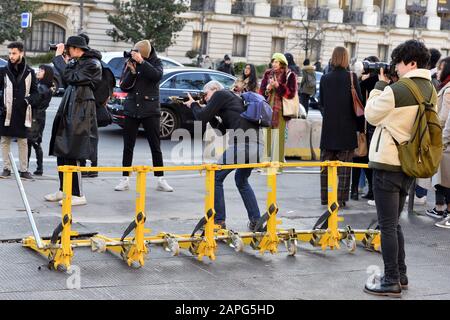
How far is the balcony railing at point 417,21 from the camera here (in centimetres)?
7062

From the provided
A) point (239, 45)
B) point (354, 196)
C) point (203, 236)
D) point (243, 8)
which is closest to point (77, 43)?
point (203, 236)

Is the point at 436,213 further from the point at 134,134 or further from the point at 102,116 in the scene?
the point at 102,116

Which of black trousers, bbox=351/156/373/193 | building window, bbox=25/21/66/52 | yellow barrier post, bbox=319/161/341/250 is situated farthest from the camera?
building window, bbox=25/21/66/52

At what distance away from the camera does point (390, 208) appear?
22.5ft

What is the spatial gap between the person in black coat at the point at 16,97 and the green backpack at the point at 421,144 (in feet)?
21.0

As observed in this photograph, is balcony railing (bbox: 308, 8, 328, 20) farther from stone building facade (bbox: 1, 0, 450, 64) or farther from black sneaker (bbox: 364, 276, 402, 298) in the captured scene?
black sneaker (bbox: 364, 276, 402, 298)

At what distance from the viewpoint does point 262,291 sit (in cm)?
699

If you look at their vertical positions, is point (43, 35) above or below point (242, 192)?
above

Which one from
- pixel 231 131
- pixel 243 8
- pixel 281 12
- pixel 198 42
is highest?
pixel 243 8

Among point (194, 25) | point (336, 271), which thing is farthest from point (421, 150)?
point (194, 25)

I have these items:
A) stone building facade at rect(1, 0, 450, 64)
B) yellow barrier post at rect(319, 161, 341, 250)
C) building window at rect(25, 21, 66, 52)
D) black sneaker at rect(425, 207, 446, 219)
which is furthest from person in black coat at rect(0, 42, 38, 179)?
stone building facade at rect(1, 0, 450, 64)

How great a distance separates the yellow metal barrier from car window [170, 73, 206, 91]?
10724 mm

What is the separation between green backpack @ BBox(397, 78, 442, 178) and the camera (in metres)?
6.75

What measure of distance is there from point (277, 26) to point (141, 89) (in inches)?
2142
